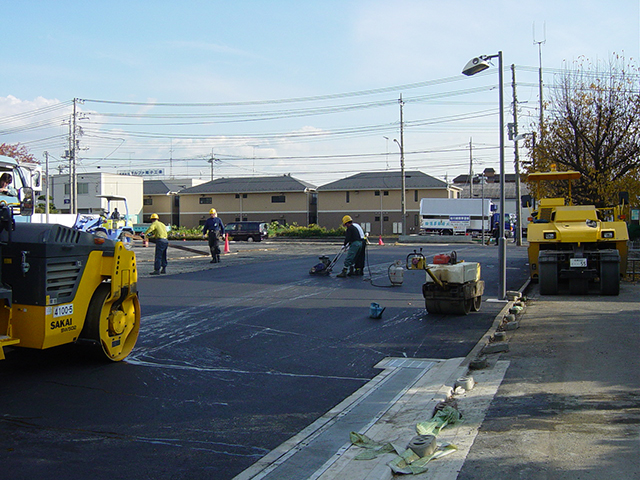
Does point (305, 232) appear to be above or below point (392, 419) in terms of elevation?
above

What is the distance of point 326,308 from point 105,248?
580 cm

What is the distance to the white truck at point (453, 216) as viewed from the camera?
2104 inches

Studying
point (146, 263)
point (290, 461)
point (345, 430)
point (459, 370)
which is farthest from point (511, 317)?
point (146, 263)

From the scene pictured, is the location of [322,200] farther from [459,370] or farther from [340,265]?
[459,370]

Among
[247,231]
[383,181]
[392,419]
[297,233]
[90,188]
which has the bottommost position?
[392,419]

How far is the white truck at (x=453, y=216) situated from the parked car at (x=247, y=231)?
15731 mm

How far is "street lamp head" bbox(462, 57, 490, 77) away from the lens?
12.5m

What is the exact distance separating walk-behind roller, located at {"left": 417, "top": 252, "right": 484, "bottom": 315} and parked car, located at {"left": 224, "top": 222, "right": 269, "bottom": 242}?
128 feet

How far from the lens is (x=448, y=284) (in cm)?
1077

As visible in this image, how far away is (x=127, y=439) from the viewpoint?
16.0 feet

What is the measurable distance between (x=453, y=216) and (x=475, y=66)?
42260mm

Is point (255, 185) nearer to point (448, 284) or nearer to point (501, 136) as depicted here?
point (501, 136)

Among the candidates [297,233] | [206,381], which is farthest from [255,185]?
[206,381]

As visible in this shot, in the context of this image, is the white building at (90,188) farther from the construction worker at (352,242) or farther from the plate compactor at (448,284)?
the plate compactor at (448,284)
